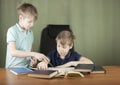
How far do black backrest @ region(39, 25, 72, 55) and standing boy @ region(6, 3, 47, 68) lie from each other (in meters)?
1.01

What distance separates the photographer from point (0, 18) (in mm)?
3926

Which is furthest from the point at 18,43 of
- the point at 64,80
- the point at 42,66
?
the point at 64,80

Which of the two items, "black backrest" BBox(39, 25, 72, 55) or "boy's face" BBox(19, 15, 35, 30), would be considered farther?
"black backrest" BBox(39, 25, 72, 55)

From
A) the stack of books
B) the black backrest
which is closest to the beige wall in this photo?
the black backrest

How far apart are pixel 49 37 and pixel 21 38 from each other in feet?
3.87

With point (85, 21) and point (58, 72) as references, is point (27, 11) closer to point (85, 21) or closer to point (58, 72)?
point (58, 72)

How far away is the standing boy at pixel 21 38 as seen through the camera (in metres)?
2.29

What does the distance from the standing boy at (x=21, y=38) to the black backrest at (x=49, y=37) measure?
1005 mm

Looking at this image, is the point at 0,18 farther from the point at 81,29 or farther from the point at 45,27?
the point at 81,29

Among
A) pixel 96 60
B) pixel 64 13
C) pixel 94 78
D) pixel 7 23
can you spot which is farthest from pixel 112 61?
pixel 94 78

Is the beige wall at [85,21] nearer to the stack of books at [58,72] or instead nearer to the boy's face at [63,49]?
the boy's face at [63,49]

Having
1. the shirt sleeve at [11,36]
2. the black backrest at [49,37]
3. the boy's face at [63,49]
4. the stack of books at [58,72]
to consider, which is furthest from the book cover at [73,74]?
the black backrest at [49,37]

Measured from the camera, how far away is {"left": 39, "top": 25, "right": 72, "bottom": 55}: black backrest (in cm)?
361

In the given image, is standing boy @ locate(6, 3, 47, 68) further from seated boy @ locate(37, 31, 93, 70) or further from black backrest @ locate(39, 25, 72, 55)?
black backrest @ locate(39, 25, 72, 55)
